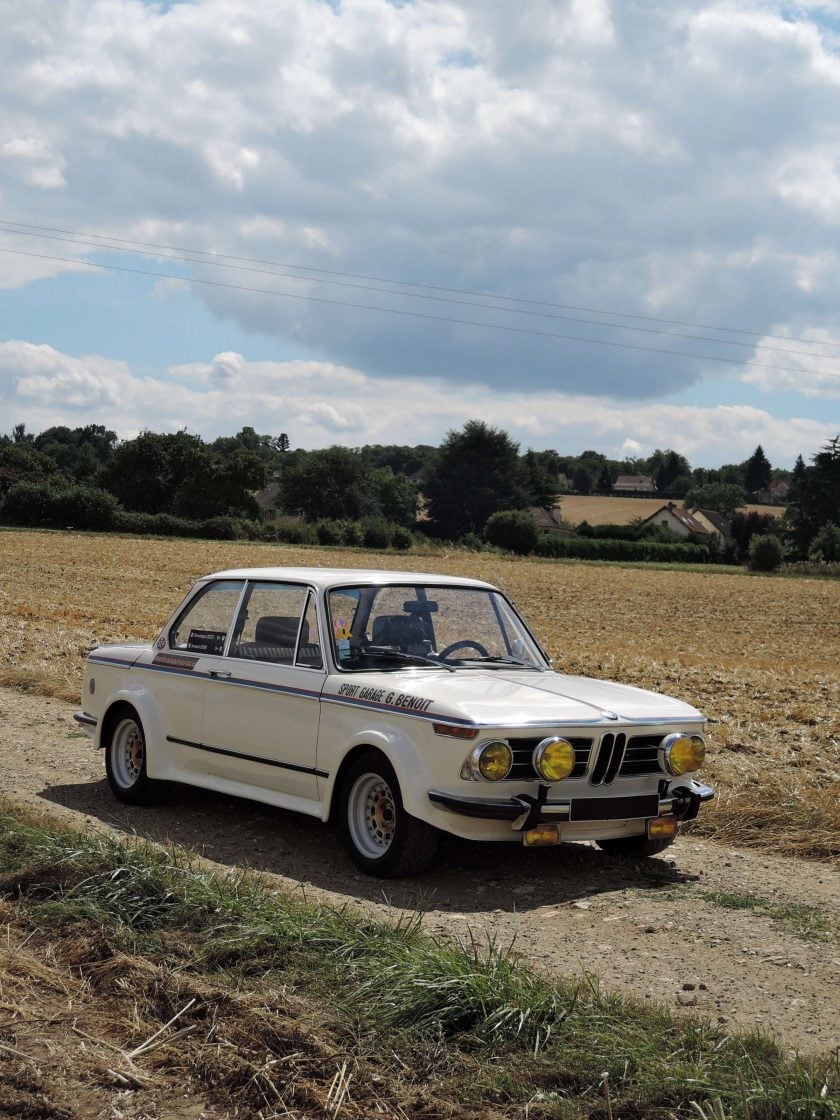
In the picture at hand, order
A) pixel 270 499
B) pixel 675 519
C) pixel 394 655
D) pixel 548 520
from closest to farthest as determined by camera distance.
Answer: pixel 394 655
pixel 548 520
pixel 675 519
pixel 270 499

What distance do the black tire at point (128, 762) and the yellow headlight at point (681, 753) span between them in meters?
3.47

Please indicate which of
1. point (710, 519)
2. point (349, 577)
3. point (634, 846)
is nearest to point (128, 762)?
point (349, 577)

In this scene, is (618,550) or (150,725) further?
(618,550)

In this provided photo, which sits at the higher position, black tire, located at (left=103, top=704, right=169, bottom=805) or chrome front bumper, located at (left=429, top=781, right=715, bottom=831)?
chrome front bumper, located at (left=429, top=781, right=715, bottom=831)

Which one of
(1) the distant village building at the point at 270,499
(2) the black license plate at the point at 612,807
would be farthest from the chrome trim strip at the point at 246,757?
(1) the distant village building at the point at 270,499

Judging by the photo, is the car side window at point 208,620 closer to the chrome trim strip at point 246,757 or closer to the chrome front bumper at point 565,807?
the chrome trim strip at point 246,757

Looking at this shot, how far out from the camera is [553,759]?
6.39m

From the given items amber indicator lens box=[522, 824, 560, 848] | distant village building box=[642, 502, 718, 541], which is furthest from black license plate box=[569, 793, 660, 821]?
distant village building box=[642, 502, 718, 541]

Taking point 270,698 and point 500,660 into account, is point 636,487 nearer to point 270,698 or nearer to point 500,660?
point 500,660

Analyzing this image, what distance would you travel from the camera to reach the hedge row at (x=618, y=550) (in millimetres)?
90562

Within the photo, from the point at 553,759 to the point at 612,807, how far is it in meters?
0.50

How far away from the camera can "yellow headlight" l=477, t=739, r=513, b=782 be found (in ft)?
20.6

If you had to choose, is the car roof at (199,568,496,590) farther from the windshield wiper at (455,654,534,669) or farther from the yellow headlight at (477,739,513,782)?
the yellow headlight at (477,739,513,782)

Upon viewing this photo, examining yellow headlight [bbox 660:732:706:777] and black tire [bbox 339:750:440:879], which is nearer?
black tire [bbox 339:750:440:879]
